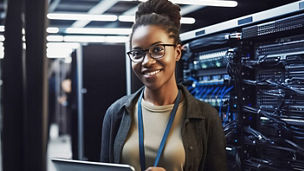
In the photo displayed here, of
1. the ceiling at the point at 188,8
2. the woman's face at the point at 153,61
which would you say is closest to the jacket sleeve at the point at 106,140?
the woman's face at the point at 153,61

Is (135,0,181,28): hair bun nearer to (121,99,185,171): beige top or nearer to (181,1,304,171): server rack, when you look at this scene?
(121,99,185,171): beige top

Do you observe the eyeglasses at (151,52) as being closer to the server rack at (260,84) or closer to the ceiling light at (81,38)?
the server rack at (260,84)

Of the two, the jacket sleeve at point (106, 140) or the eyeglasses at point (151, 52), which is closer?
the eyeglasses at point (151, 52)

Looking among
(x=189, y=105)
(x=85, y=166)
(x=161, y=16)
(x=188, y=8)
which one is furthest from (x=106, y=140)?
(x=188, y=8)

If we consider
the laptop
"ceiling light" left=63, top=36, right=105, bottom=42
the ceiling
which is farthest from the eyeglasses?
"ceiling light" left=63, top=36, right=105, bottom=42

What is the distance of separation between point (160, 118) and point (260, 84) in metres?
0.80

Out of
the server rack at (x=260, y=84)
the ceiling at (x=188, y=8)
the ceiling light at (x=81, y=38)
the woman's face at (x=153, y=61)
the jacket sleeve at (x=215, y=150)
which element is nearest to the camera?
the woman's face at (x=153, y=61)

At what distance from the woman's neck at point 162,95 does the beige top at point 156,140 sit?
17mm

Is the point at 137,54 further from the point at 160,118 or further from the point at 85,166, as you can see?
the point at 85,166

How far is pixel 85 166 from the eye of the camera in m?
0.68

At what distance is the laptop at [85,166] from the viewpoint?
0.63 metres

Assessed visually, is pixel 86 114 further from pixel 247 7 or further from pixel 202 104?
pixel 247 7

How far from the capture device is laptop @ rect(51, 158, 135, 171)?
2.07 feet

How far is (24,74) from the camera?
30 centimetres
